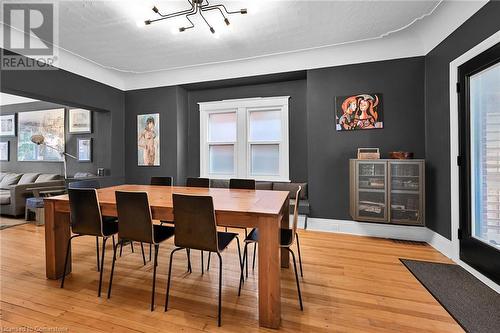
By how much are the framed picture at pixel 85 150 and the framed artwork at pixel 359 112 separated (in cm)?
509

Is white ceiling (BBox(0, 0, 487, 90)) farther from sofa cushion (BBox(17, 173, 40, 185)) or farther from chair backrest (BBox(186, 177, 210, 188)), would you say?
sofa cushion (BBox(17, 173, 40, 185))

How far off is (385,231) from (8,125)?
9047 millimetres

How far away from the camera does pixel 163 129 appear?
4758mm

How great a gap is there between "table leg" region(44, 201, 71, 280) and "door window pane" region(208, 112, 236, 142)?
2966 millimetres

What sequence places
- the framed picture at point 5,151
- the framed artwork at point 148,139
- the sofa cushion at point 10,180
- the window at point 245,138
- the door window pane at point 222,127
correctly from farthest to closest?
the framed picture at point 5,151
the sofa cushion at point 10,180
the framed artwork at point 148,139
the door window pane at point 222,127
the window at point 245,138

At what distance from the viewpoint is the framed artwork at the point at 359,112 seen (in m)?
3.56

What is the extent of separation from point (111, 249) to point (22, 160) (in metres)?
5.15

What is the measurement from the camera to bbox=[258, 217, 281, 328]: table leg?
1625 mm

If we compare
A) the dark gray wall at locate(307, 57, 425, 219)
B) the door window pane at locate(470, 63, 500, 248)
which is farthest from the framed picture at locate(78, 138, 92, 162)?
the door window pane at locate(470, 63, 500, 248)

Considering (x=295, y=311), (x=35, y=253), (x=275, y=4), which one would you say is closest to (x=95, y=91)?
(x=35, y=253)

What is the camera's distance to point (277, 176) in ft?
14.5

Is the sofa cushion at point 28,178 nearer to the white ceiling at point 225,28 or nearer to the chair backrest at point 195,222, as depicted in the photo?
the white ceiling at point 225,28

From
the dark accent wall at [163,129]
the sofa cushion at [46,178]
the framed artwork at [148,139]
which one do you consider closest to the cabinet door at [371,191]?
the dark accent wall at [163,129]

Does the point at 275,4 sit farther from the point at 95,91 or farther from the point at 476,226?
the point at 95,91
